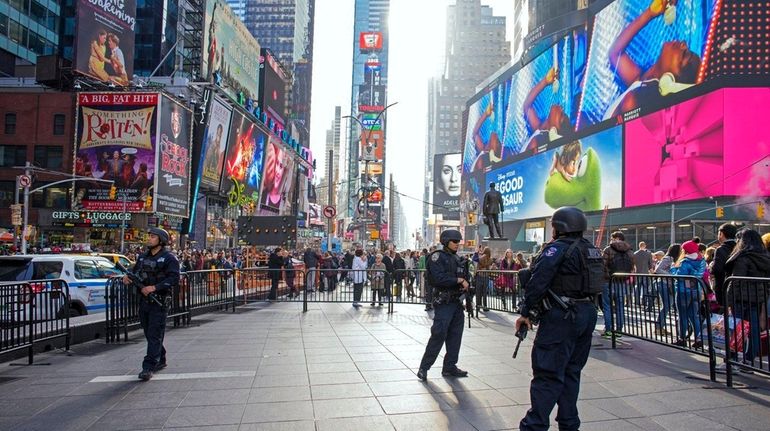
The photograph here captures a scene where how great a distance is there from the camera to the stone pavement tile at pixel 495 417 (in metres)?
4.74

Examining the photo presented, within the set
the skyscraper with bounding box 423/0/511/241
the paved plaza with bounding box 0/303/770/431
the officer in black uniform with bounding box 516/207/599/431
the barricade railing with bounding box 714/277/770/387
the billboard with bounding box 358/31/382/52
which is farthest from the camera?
the skyscraper with bounding box 423/0/511/241

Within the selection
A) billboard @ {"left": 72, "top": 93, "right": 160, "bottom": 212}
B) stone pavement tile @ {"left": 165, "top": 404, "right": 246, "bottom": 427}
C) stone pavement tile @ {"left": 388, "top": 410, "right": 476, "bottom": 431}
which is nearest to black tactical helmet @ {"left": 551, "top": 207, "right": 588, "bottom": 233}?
stone pavement tile @ {"left": 388, "top": 410, "right": 476, "bottom": 431}

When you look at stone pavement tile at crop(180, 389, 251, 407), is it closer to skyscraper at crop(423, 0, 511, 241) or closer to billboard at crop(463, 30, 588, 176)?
billboard at crop(463, 30, 588, 176)

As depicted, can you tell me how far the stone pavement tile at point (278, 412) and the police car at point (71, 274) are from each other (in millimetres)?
7784

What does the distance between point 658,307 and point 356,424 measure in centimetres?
501

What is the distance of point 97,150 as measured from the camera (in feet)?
138

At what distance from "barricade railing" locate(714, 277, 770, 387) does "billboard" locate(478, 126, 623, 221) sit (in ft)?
149

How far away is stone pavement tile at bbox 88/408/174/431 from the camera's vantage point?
4.76 m


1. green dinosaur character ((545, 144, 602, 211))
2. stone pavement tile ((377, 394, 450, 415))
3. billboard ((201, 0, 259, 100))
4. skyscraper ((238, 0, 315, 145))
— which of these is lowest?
stone pavement tile ((377, 394, 450, 415))

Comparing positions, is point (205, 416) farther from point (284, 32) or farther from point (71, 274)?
point (284, 32)

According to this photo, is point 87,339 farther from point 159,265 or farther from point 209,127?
point 209,127

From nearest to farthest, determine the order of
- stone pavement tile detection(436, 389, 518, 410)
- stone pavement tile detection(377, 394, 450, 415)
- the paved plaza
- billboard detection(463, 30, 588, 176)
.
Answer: the paved plaza, stone pavement tile detection(377, 394, 450, 415), stone pavement tile detection(436, 389, 518, 410), billboard detection(463, 30, 588, 176)

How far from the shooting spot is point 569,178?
5678 centimetres

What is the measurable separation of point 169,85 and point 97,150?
8734 mm
